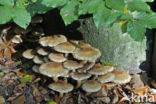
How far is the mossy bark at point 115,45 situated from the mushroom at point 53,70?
804mm

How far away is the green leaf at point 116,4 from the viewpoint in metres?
1.70

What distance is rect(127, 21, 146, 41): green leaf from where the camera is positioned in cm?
171

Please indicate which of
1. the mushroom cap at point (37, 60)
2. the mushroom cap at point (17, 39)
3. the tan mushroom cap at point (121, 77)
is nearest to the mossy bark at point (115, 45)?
the tan mushroom cap at point (121, 77)

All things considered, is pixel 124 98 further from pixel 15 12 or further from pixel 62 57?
pixel 15 12

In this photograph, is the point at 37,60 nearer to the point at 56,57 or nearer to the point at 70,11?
the point at 56,57

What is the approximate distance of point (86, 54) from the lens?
10.4 ft

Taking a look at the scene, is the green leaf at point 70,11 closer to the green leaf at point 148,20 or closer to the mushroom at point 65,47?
the green leaf at point 148,20

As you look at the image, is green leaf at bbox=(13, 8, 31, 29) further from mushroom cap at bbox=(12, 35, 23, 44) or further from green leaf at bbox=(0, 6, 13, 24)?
mushroom cap at bbox=(12, 35, 23, 44)

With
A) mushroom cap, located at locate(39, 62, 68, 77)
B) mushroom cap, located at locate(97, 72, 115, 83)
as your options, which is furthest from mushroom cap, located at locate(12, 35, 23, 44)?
mushroom cap, located at locate(97, 72, 115, 83)

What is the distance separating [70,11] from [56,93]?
78.4 inches

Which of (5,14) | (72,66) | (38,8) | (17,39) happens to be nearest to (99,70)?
(72,66)

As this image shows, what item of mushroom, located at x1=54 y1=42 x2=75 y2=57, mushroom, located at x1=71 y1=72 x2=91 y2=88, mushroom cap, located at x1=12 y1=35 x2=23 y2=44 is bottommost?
mushroom, located at x1=71 y1=72 x2=91 y2=88

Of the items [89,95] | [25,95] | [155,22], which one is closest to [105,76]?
[89,95]

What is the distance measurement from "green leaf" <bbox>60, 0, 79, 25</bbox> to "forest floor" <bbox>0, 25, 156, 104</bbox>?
6.00 feet
